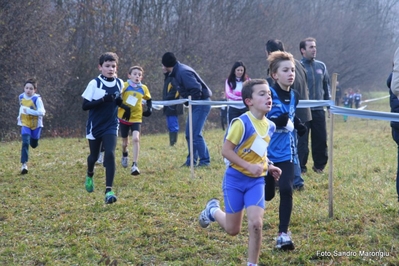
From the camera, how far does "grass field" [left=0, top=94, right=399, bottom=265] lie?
5441mm

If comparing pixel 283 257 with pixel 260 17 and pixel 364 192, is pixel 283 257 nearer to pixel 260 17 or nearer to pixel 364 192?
pixel 364 192

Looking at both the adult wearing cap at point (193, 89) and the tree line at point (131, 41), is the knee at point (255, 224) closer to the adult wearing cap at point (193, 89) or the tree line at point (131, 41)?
the adult wearing cap at point (193, 89)

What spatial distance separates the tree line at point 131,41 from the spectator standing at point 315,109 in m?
13.7

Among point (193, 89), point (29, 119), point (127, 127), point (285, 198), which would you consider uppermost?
point (193, 89)

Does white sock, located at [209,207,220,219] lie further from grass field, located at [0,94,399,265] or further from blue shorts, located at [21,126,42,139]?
blue shorts, located at [21,126,42,139]

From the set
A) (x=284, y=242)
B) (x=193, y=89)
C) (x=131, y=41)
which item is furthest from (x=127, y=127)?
(x=131, y=41)

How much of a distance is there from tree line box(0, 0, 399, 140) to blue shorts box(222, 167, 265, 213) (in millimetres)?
17242

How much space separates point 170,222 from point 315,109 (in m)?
3.95

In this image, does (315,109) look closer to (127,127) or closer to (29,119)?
(127,127)

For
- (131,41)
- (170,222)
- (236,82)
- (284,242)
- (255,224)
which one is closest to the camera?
(255,224)

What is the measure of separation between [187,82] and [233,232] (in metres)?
6.05

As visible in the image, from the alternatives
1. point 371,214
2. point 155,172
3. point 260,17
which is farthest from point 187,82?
point 260,17

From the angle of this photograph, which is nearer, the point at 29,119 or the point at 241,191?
the point at 241,191

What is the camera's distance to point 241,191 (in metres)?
4.96
